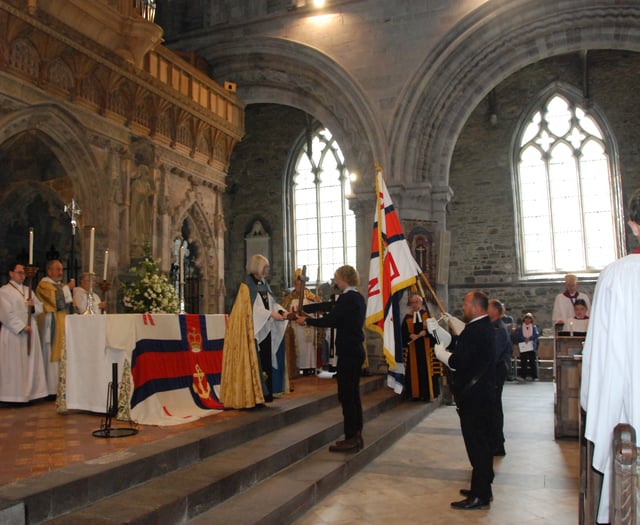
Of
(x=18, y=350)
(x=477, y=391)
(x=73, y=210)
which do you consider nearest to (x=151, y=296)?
(x=73, y=210)

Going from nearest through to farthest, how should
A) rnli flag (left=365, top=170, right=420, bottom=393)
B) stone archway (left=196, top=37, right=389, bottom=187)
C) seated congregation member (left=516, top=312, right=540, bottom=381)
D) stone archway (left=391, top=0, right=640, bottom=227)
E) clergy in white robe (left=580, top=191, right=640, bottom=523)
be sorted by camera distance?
1. clergy in white robe (left=580, top=191, right=640, bottom=523)
2. rnli flag (left=365, top=170, right=420, bottom=393)
3. stone archway (left=391, top=0, right=640, bottom=227)
4. stone archway (left=196, top=37, right=389, bottom=187)
5. seated congregation member (left=516, top=312, right=540, bottom=381)

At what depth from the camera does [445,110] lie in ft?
35.9

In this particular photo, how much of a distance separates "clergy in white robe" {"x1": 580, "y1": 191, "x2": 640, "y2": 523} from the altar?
3.87 meters

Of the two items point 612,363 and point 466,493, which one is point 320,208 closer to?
point 466,493

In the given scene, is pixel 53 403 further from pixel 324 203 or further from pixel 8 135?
pixel 324 203

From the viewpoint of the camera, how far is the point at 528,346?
1316 centimetres

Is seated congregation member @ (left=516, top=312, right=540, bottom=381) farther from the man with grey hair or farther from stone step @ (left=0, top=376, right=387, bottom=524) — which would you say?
stone step @ (left=0, top=376, right=387, bottom=524)

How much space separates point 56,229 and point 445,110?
7064 mm

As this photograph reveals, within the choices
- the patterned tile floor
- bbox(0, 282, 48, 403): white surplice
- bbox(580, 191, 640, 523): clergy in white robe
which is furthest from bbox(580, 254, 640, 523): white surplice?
bbox(0, 282, 48, 403): white surplice

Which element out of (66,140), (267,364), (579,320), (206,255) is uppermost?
(66,140)

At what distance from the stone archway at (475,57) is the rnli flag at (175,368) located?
19.1ft

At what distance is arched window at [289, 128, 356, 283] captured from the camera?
16484 mm

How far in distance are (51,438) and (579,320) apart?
632 centimetres

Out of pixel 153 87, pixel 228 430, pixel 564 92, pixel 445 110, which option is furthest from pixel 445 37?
pixel 228 430
